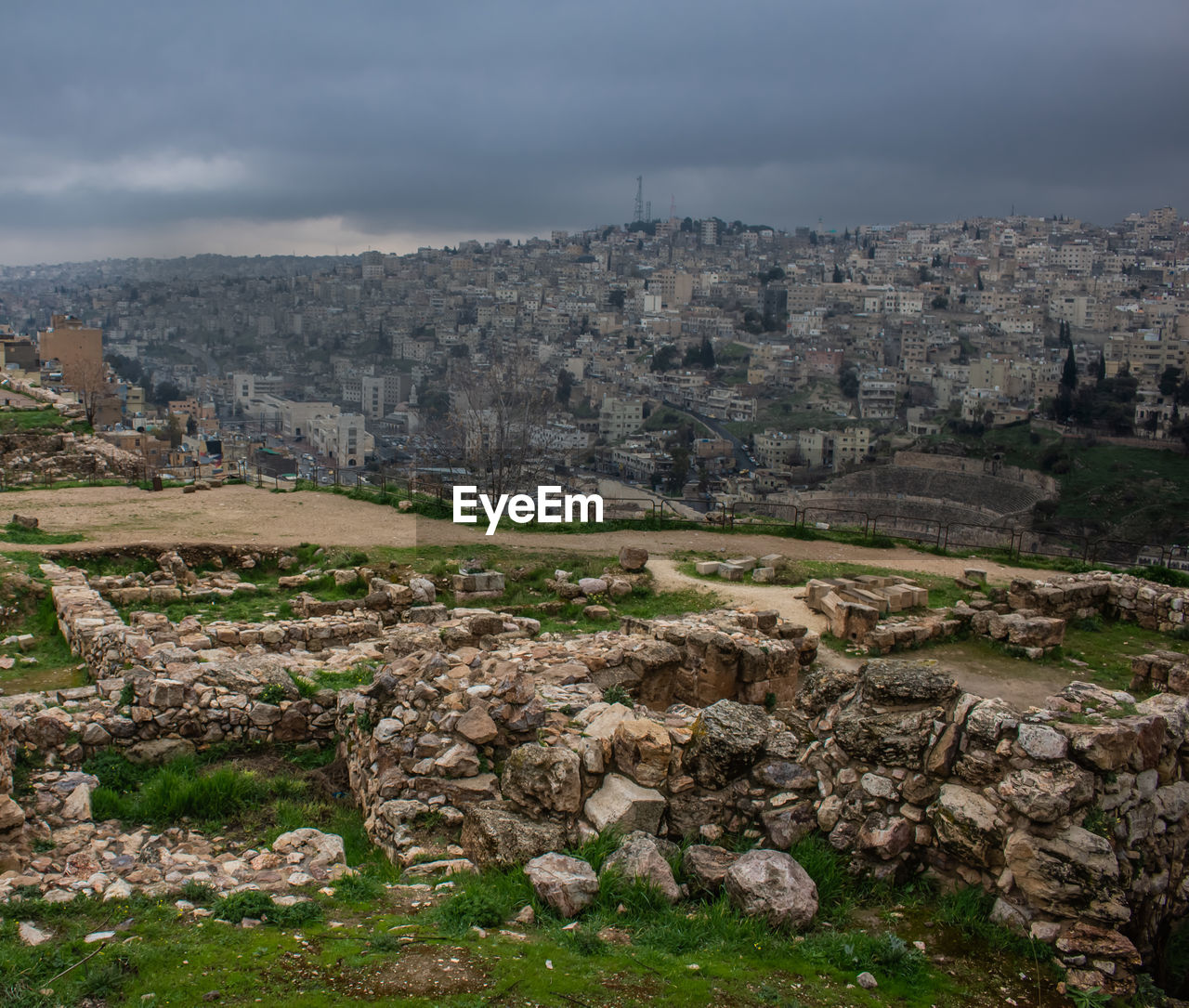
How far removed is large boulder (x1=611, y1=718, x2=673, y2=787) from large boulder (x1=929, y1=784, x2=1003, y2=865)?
1912 mm

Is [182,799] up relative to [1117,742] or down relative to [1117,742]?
down

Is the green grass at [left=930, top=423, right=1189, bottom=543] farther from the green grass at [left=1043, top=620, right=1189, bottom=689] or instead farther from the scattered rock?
the scattered rock

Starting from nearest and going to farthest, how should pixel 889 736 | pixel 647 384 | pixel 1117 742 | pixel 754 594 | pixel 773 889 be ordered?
pixel 773 889
pixel 1117 742
pixel 889 736
pixel 754 594
pixel 647 384

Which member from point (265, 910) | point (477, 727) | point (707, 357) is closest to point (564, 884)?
point (265, 910)

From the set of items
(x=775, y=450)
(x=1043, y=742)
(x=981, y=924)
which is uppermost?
(x=1043, y=742)

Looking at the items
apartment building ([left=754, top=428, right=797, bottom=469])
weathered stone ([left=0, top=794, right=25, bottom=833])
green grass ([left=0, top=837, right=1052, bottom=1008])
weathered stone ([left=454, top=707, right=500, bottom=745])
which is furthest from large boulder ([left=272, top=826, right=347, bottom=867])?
apartment building ([left=754, top=428, right=797, bottom=469])

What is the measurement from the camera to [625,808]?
21.7 ft

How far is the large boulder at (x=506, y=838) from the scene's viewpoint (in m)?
6.36

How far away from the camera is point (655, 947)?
5266 mm

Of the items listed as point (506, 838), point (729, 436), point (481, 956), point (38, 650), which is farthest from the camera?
point (729, 436)

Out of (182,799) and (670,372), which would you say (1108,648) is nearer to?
(182,799)

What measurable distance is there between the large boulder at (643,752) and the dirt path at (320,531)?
8.88 m

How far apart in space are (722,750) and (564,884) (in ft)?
5.90

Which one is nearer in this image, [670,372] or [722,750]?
[722,750]
